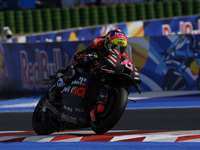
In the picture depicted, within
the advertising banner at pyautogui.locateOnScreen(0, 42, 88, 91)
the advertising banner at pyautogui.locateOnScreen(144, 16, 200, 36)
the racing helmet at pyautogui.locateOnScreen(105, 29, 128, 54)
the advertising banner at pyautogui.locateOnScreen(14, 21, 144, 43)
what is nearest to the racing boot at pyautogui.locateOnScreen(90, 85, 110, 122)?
the racing helmet at pyautogui.locateOnScreen(105, 29, 128, 54)

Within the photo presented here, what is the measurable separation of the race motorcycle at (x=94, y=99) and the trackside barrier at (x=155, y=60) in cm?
545

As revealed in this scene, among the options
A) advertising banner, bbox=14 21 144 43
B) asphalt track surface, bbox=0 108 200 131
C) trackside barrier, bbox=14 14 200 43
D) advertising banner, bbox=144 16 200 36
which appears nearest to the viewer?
asphalt track surface, bbox=0 108 200 131

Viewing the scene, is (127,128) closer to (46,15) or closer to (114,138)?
(114,138)

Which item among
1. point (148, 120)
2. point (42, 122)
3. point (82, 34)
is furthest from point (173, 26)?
point (42, 122)

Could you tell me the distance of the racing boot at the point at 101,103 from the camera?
218 inches

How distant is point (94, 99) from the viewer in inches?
229

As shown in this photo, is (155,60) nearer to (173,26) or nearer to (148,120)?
(148,120)

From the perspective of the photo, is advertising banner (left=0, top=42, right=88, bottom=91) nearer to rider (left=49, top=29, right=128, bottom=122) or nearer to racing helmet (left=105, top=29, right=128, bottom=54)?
rider (left=49, top=29, right=128, bottom=122)

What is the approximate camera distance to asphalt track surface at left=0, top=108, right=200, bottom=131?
7324mm

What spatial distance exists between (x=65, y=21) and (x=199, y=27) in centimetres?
720

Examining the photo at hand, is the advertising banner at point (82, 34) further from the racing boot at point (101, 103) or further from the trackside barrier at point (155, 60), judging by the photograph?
the racing boot at point (101, 103)

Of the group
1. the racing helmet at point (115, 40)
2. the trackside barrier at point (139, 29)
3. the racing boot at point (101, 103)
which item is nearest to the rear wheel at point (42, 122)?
the racing boot at point (101, 103)

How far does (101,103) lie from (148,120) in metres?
2.62

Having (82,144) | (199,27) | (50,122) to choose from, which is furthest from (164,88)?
(199,27)
